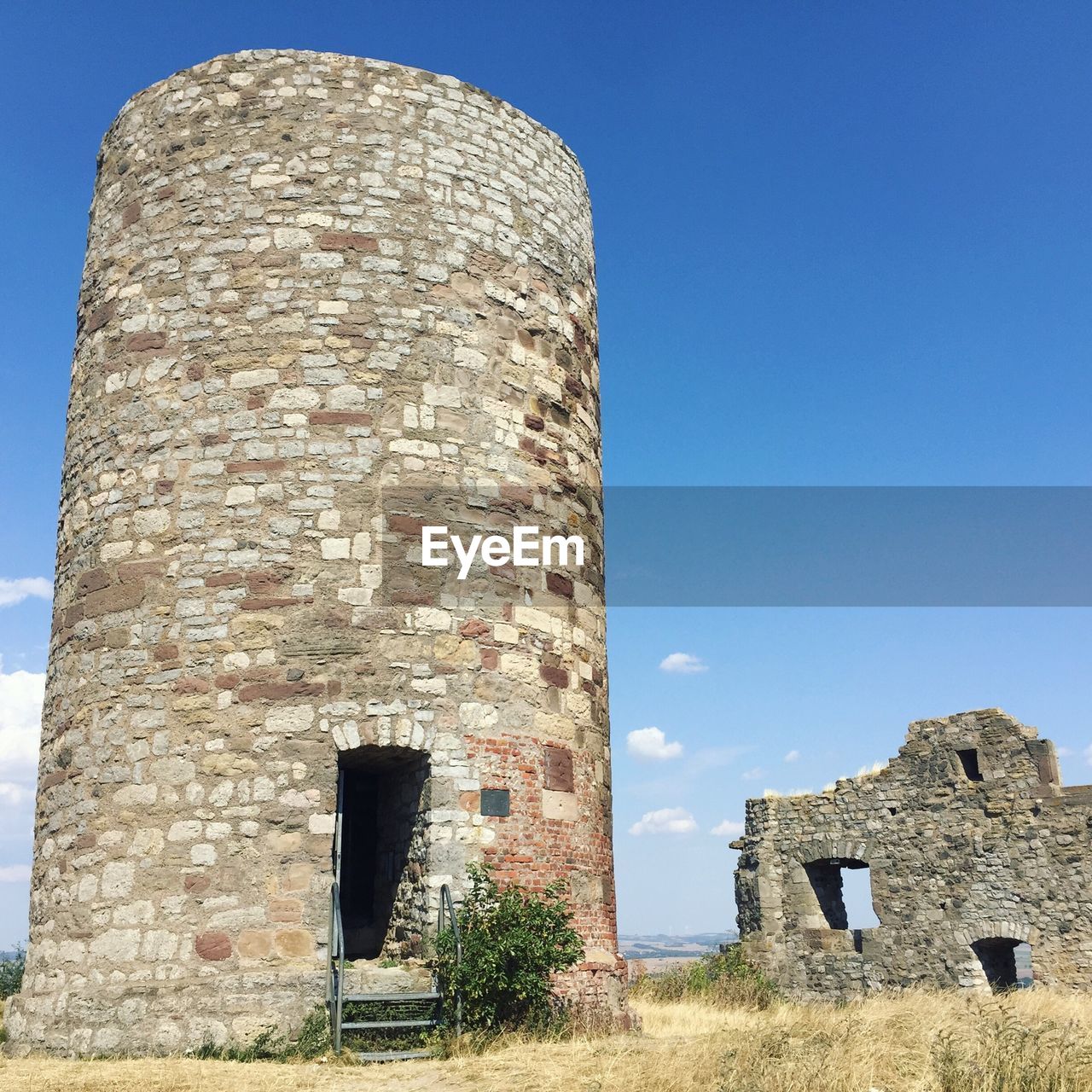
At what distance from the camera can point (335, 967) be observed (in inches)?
304

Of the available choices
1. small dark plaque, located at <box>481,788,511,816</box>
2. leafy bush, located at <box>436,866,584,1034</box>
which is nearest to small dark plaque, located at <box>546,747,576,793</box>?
small dark plaque, located at <box>481,788,511,816</box>

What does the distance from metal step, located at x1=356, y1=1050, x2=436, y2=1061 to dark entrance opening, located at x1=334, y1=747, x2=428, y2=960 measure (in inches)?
48.3

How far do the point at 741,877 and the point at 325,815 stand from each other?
15482 millimetres

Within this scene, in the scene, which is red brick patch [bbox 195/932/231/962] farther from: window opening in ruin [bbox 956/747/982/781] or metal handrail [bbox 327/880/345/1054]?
window opening in ruin [bbox 956/747/982/781]

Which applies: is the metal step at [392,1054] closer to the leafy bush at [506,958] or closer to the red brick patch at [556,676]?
the leafy bush at [506,958]

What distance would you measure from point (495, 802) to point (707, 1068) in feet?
9.14

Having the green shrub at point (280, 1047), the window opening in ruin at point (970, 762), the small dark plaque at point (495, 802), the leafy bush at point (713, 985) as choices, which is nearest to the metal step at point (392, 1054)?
the green shrub at point (280, 1047)

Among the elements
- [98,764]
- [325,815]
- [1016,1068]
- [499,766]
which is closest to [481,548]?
[499,766]

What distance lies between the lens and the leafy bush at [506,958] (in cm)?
751

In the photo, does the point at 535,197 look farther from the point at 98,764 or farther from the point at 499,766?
the point at 98,764

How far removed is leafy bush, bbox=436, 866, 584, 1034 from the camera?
7.51 meters

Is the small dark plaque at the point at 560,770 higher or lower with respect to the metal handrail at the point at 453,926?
higher

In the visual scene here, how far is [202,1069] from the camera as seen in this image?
6.59 meters

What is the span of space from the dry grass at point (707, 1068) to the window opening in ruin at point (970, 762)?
1240cm
